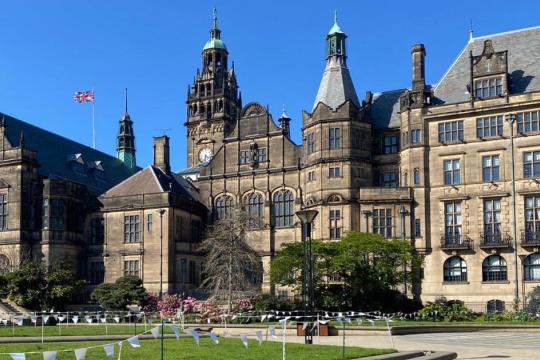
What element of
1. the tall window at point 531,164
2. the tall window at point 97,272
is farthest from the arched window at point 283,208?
the tall window at point 531,164

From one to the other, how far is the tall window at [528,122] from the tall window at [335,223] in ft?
49.1

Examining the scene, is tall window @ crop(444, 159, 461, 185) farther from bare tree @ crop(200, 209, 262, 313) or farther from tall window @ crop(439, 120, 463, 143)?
bare tree @ crop(200, 209, 262, 313)

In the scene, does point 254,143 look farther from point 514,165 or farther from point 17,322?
point 17,322

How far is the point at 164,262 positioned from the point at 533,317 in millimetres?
29935

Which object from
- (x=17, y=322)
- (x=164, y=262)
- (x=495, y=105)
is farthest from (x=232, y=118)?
(x=17, y=322)

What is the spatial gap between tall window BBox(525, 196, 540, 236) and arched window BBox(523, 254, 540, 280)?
1.48 meters

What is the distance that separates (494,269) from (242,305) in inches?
737

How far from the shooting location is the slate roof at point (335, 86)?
201ft

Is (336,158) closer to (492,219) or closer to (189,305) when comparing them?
(492,219)

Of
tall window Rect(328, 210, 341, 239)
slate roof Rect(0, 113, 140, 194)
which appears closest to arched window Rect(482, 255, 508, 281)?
tall window Rect(328, 210, 341, 239)

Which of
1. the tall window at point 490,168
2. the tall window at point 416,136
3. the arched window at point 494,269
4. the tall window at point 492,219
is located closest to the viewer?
the arched window at point 494,269

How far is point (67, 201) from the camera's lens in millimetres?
65438

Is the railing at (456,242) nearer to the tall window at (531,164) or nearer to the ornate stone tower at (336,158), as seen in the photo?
the tall window at (531,164)

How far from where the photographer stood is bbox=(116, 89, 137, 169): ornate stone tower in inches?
4126
